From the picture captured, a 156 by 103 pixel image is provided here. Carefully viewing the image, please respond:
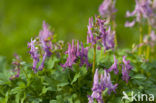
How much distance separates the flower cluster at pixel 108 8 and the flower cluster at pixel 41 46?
95 centimetres

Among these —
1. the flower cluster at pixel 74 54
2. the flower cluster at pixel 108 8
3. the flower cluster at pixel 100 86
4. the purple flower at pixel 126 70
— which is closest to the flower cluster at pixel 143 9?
the flower cluster at pixel 108 8

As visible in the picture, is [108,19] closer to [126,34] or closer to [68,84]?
[68,84]

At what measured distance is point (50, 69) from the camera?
10.0ft

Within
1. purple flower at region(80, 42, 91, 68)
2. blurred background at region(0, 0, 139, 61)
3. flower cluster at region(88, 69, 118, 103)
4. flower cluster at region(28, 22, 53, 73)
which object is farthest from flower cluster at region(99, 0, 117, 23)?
blurred background at region(0, 0, 139, 61)

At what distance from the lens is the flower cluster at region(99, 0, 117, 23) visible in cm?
370

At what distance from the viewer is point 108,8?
12.3 feet

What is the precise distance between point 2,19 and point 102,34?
5476 mm

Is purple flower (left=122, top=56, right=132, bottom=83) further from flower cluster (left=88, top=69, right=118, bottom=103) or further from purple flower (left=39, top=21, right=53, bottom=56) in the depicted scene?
purple flower (left=39, top=21, right=53, bottom=56)

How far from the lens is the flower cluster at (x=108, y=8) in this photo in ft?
12.1

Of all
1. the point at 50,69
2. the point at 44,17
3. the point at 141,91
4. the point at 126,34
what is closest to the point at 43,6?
the point at 44,17

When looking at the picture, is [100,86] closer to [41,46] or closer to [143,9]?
[41,46]

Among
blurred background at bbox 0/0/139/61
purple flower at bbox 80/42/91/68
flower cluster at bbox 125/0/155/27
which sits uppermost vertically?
blurred background at bbox 0/0/139/61

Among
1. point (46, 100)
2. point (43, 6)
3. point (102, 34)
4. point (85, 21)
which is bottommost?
point (46, 100)

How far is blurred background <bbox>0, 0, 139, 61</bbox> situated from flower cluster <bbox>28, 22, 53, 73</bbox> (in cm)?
287
